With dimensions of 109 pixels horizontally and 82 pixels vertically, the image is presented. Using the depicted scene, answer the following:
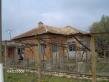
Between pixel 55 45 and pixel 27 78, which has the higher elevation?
pixel 55 45

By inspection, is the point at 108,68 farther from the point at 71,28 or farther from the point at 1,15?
the point at 71,28

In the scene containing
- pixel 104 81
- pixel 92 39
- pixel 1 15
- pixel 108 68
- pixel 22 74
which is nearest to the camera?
pixel 1 15

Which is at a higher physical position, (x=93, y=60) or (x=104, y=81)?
(x=93, y=60)

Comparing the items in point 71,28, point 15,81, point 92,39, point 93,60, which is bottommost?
point 15,81

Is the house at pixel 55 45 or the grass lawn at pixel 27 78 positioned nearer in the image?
the house at pixel 55 45

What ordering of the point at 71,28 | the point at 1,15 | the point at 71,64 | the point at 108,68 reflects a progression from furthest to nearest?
the point at 71,28 → the point at 71,64 → the point at 108,68 → the point at 1,15

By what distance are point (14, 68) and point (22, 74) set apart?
0.70 m

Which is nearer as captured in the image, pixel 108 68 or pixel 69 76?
pixel 69 76

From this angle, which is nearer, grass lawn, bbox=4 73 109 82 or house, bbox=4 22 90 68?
house, bbox=4 22 90 68

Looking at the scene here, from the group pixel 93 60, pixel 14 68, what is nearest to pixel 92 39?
pixel 93 60

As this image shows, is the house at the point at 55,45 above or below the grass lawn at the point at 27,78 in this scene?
above

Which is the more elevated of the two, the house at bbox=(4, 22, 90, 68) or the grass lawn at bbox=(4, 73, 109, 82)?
the house at bbox=(4, 22, 90, 68)

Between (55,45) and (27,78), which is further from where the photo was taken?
(27,78)

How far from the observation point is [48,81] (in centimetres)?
1275
